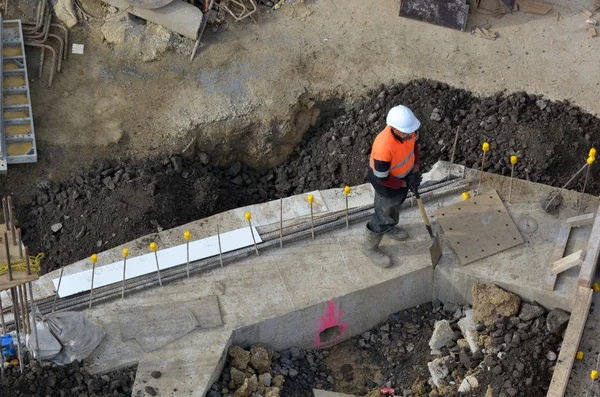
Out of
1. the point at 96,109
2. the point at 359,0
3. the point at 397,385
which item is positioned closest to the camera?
the point at 397,385

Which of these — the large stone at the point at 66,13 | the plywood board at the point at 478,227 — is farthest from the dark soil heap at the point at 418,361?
the large stone at the point at 66,13

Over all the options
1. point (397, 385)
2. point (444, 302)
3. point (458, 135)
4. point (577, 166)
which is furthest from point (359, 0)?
point (397, 385)

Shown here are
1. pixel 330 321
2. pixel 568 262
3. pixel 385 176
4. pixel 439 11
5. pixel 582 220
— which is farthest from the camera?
pixel 439 11

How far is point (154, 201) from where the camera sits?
13.6m

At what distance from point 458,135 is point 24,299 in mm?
6185

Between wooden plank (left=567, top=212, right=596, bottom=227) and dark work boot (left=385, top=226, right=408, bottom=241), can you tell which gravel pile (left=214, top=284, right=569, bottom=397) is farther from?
wooden plank (left=567, top=212, right=596, bottom=227)

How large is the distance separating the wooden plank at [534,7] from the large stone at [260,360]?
6922mm

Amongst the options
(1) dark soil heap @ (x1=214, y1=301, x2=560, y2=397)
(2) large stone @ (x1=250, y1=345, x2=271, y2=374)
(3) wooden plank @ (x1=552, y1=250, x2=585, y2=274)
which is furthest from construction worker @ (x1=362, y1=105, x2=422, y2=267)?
(3) wooden plank @ (x1=552, y1=250, x2=585, y2=274)

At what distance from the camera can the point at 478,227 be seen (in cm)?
1283

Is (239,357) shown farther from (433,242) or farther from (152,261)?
(433,242)

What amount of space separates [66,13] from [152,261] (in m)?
4.63

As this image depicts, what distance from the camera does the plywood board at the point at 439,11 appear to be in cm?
1548

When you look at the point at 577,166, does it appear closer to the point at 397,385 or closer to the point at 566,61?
the point at 566,61

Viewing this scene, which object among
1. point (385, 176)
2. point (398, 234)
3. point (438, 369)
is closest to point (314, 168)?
point (398, 234)
